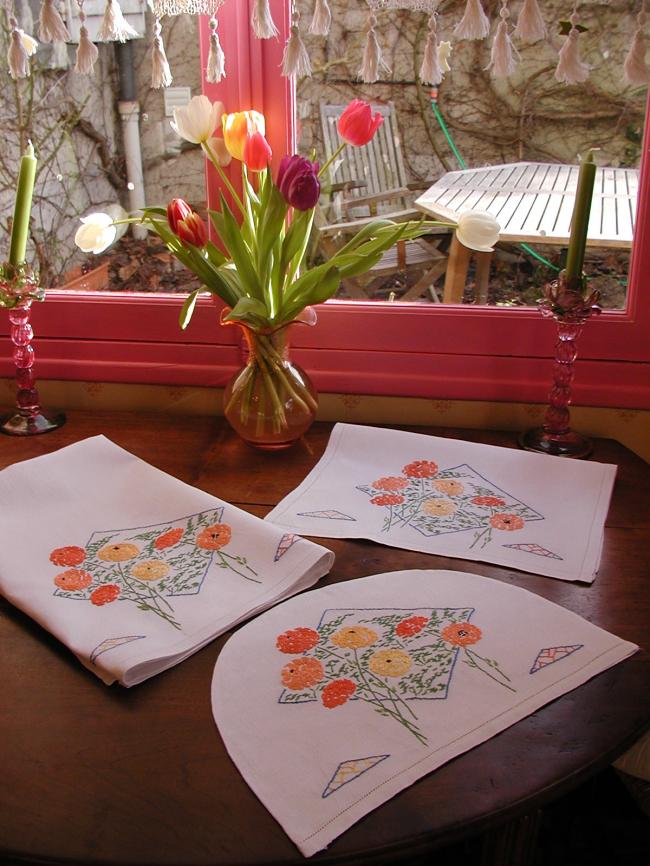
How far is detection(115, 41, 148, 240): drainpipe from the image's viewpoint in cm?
138

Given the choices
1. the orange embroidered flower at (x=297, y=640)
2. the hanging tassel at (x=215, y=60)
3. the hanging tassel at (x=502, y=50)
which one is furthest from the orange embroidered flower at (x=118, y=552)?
the hanging tassel at (x=502, y=50)

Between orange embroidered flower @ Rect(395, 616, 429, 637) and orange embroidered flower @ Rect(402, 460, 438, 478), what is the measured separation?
1.14 ft

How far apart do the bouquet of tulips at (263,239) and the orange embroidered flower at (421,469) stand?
0.18m

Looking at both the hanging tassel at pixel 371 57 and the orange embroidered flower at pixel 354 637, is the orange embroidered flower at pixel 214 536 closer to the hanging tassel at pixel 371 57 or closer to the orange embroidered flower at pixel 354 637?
the orange embroidered flower at pixel 354 637

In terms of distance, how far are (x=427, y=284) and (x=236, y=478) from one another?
46 cm

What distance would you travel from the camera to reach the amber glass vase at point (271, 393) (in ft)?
3.99

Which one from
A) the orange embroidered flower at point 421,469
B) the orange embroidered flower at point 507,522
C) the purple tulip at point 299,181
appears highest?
the purple tulip at point 299,181

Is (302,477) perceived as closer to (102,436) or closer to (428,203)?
(102,436)

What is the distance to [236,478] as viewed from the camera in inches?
47.7

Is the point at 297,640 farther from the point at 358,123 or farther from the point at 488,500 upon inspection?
the point at 358,123

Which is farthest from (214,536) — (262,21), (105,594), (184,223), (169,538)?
(262,21)

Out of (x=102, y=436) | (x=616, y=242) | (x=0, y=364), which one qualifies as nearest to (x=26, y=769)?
(x=102, y=436)

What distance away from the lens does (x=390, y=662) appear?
82 cm

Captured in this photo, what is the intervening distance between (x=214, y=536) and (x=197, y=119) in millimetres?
565
